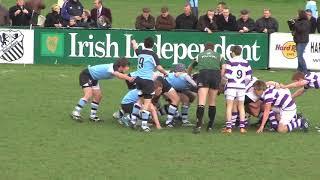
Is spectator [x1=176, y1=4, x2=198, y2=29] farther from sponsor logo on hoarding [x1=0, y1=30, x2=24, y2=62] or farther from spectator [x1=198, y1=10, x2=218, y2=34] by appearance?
sponsor logo on hoarding [x1=0, y1=30, x2=24, y2=62]

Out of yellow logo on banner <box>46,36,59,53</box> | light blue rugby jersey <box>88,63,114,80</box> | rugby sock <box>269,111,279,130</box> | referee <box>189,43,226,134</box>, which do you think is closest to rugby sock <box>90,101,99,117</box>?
light blue rugby jersey <box>88,63,114,80</box>

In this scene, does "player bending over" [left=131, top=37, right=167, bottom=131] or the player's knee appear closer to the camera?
"player bending over" [left=131, top=37, right=167, bottom=131]

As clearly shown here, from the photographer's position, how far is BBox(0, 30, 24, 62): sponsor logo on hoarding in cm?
2411

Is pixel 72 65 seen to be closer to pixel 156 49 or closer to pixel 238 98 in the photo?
pixel 156 49

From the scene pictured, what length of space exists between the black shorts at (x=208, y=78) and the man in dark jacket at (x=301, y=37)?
8.89m

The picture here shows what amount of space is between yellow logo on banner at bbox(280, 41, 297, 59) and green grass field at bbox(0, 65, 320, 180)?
6601 mm

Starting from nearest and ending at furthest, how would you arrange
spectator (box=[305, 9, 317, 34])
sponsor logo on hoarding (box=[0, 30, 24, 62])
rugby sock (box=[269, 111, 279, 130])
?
rugby sock (box=[269, 111, 279, 130])
sponsor logo on hoarding (box=[0, 30, 24, 62])
spectator (box=[305, 9, 317, 34])

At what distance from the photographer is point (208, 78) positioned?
595 inches

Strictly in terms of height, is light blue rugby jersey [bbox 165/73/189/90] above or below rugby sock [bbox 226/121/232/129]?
above

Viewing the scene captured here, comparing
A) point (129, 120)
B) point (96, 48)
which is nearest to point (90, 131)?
point (129, 120)

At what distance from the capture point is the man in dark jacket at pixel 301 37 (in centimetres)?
2362

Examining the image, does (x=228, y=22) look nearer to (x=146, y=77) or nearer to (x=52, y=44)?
(x=52, y=44)

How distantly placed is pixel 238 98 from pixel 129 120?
217cm

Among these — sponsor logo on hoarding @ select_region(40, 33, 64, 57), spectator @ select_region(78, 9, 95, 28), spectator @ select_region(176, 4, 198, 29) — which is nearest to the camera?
sponsor logo on hoarding @ select_region(40, 33, 64, 57)
